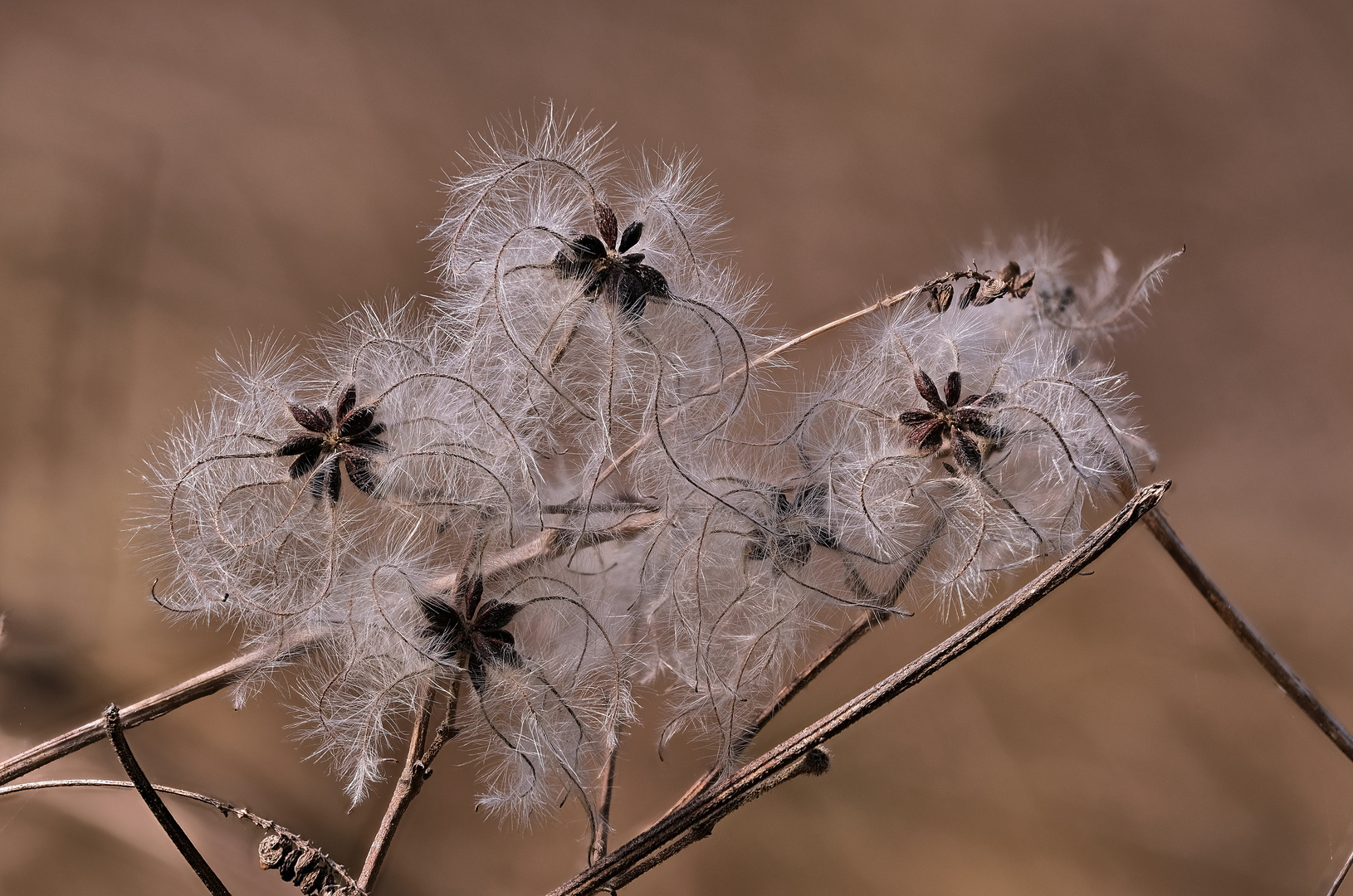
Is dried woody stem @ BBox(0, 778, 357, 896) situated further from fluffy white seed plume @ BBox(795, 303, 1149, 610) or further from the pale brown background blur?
fluffy white seed plume @ BBox(795, 303, 1149, 610)

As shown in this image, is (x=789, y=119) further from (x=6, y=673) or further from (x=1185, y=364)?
(x=6, y=673)

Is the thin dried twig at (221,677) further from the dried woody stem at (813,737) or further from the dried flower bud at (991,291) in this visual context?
the dried flower bud at (991,291)

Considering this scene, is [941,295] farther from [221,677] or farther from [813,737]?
[221,677]

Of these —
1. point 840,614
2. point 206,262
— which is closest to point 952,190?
point 840,614

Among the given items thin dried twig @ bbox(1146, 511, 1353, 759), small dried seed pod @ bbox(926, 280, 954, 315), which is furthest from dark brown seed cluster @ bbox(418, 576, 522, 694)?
thin dried twig @ bbox(1146, 511, 1353, 759)

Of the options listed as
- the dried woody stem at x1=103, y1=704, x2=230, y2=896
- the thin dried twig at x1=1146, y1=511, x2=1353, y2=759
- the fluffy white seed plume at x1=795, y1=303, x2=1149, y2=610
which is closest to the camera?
the dried woody stem at x1=103, y1=704, x2=230, y2=896

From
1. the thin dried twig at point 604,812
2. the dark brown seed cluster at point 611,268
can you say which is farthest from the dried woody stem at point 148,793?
the dark brown seed cluster at point 611,268
